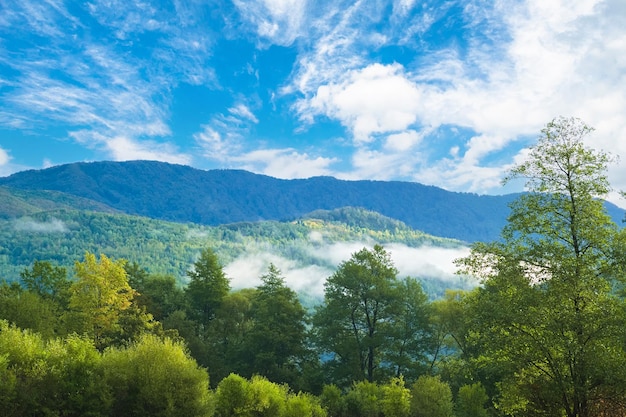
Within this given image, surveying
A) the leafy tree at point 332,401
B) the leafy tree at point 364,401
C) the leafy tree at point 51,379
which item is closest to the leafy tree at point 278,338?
the leafy tree at point 332,401

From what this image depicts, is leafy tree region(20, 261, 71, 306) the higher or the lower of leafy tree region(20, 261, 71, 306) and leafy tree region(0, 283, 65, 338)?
the higher

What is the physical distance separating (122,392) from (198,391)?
4998mm

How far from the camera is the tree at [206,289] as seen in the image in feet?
217

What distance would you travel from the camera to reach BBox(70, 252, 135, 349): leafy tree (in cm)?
4434

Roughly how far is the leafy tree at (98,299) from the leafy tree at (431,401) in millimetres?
30159

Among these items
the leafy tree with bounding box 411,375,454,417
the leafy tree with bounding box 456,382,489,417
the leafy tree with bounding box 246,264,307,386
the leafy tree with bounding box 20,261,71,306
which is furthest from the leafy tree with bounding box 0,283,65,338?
the leafy tree with bounding box 456,382,489,417

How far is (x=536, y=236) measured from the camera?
23234 millimetres

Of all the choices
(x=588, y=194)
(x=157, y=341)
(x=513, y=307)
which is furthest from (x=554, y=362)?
(x=157, y=341)

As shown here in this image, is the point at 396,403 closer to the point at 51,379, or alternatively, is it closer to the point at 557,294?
the point at 557,294

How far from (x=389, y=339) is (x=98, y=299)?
1318 inches

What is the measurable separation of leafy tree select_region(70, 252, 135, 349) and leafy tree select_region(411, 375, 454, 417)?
30159mm

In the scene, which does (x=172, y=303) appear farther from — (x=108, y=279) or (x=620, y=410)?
(x=620, y=410)

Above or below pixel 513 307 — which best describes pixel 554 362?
below

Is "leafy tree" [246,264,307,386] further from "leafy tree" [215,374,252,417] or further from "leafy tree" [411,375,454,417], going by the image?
"leafy tree" [215,374,252,417]
